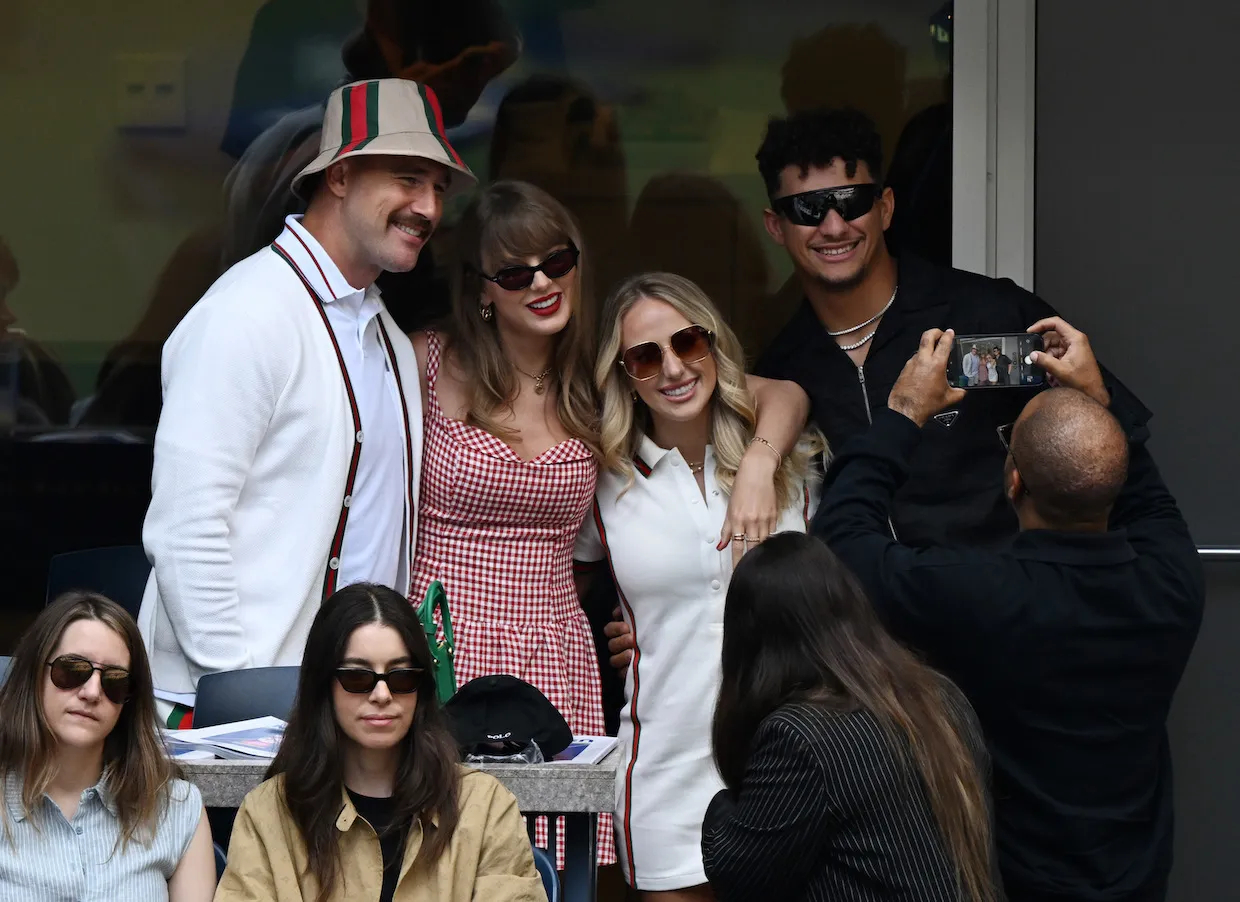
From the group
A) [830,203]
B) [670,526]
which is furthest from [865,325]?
[670,526]

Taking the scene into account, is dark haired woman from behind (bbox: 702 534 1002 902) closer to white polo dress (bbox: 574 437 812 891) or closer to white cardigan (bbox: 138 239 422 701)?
white polo dress (bbox: 574 437 812 891)

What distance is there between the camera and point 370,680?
289cm

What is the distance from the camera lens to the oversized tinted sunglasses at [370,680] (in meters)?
2.89

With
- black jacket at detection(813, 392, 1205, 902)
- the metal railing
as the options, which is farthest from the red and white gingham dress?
the metal railing

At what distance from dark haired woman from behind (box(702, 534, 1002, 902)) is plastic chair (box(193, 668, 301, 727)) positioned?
990 millimetres

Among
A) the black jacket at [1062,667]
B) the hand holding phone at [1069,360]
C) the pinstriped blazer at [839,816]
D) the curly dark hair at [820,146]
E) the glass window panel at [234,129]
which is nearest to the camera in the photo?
the pinstriped blazer at [839,816]

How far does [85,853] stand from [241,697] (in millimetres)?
495

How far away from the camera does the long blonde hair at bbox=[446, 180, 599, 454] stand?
12.2ft

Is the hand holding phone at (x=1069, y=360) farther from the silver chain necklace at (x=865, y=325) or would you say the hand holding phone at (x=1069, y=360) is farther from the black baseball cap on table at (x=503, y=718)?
the black baseball cap on table at (x=503, y=718)

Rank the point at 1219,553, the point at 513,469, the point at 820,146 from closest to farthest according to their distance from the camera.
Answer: the point at 513,469, the point at 820,146, the point at 1219,553

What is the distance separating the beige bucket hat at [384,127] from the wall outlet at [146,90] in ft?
3.11

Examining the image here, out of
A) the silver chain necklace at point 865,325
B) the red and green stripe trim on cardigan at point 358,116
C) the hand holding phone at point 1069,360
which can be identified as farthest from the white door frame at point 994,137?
the red and green stripe trim on cardigan at point 358,116

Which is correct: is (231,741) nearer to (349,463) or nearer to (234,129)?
(349,463)

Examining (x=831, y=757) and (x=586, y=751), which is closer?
(x=831, y=757)
